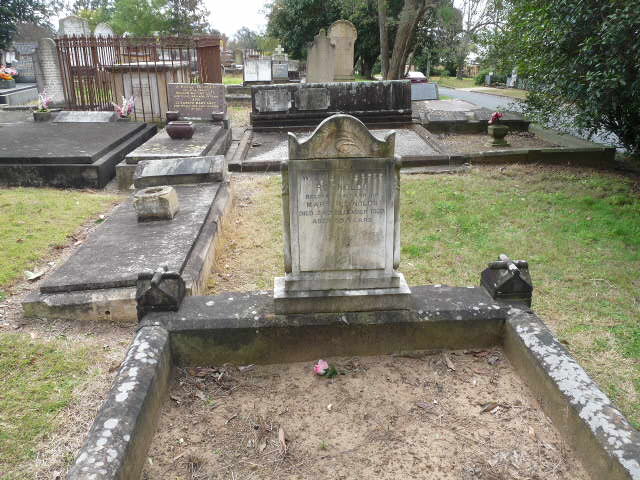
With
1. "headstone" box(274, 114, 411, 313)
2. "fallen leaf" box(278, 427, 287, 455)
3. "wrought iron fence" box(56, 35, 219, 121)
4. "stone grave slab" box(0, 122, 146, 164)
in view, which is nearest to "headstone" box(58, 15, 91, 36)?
"wrought iron fence" box(56, 35, 219, 121)

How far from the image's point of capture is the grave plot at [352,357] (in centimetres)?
273

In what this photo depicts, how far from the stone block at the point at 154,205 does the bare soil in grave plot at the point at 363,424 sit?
8.88 feet

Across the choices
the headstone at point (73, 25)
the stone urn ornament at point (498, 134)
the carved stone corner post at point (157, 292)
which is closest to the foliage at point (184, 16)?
the headstone at point (73, 25)

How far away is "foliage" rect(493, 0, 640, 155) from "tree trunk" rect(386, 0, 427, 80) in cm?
588

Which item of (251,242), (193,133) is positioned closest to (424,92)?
(193,133)

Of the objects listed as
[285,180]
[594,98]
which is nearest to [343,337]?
[285,180]

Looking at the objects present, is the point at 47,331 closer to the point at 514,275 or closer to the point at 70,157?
the point at 514,275

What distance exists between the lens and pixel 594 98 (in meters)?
6.83

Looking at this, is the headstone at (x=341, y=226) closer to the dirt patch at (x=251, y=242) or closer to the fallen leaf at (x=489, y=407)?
the fallen leaf at (x=489, y=407)

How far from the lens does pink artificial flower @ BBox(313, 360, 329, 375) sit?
3438 millimetres

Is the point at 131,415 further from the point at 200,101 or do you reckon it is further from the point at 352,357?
the point at 200,101

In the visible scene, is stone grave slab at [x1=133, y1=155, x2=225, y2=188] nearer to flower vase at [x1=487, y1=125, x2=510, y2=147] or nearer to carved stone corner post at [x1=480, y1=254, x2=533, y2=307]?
carved stone corner post at [x1=480, y1=254, x2=533, y2=307]

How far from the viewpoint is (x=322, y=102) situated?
37.7ft

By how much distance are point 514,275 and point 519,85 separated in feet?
105
